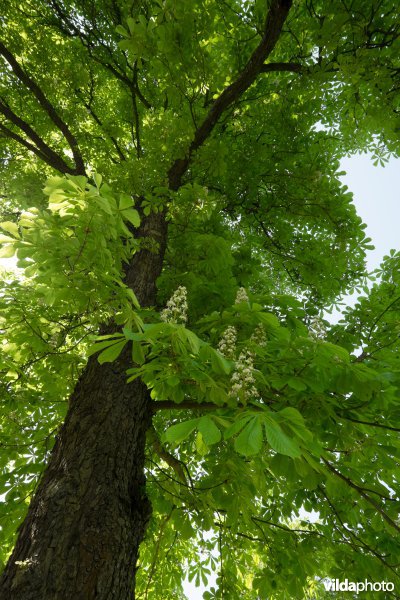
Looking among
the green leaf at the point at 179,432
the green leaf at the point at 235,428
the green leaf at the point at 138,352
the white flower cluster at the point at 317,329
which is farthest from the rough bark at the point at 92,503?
the white flower cluster at the point at 317,329

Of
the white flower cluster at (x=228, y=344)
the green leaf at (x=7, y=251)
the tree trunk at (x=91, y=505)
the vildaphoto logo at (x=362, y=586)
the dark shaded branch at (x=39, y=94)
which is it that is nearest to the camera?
the green leaf at (x=7, y=251)

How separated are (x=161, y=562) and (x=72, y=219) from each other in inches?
142

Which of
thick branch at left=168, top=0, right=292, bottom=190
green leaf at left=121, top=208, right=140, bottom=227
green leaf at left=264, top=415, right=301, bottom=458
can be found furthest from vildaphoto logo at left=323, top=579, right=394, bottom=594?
thick branch at left=168, top=0, right=292, bottom=190

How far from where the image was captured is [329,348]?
1.59 m

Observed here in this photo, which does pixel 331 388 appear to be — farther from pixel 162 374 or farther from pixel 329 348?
pixel 162 374

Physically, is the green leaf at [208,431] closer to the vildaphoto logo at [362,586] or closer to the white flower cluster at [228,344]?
the white flower cluster at [228,344]

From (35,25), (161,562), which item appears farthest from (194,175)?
(161,562)

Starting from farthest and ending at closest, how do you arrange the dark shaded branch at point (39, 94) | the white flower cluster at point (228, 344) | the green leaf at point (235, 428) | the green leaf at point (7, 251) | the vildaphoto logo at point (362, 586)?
1. the dark shaded branch at point (39, 94)
2. the vildaphoto logo at point (362, 586)
3. the white flower cluster at point (228, 344)
4. the green leaf at point (7, 251)
5. the green leaf at point (235, 428)

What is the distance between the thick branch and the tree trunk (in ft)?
7.49

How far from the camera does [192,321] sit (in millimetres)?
3035

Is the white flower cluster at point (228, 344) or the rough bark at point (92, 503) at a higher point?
the white flower cluster at point (228, 344)

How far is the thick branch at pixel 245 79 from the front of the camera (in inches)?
108

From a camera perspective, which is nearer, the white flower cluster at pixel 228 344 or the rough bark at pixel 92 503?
the rough bark at pixel 92 503

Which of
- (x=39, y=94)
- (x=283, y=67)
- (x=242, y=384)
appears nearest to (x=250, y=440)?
(x=242, y=384)
